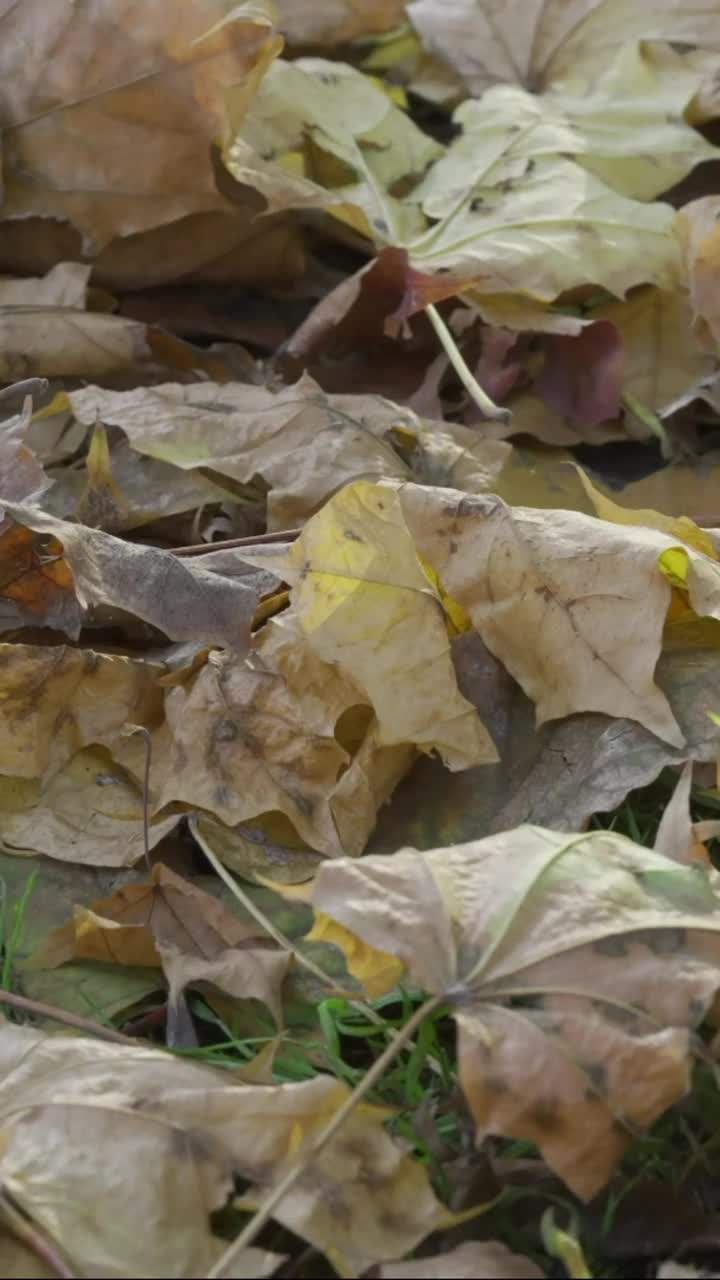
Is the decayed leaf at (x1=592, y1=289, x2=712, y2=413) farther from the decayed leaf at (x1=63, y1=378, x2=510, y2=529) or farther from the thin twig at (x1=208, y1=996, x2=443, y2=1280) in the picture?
the thin twig at (x1=208, y1=996, x2=443, y2=1280)

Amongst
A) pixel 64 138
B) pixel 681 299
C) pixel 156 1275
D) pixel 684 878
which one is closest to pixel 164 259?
pixel 64 138

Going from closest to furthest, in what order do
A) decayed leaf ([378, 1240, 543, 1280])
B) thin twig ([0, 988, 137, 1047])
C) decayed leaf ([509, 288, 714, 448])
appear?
1. decayed leaf ([378, 1240, 543, 1280])
2. thin twig ([0, 988, 137, 1047])
3. decayed leaf ([509, 288, 714, 448])

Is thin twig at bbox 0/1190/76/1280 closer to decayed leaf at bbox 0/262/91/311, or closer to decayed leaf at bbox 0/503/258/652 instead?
decayed leaf at bbox 0/503/258/652

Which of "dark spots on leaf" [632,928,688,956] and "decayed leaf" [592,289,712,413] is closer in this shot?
"dark spots on leaf" [632,928,688,956]

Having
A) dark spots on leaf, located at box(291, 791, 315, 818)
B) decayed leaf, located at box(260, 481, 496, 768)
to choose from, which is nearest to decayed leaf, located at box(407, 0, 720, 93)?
decayed leaf, located at box(260, 481, 496, 768)

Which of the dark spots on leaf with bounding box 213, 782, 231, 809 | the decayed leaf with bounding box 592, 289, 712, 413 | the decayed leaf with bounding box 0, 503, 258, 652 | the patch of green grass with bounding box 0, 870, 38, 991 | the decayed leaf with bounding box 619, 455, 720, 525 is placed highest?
the decayed leaf with bounding box 0, 503, 258, 652

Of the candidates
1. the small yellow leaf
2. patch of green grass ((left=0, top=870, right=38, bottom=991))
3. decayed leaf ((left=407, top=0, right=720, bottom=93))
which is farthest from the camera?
decayed leaf ((left=407, top=0, right=720, bottom=93))

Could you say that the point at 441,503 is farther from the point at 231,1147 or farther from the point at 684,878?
the point at 231,1147

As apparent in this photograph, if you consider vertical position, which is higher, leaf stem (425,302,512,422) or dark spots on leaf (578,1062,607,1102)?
dark spots on leaf (578,1062,607,1102)
